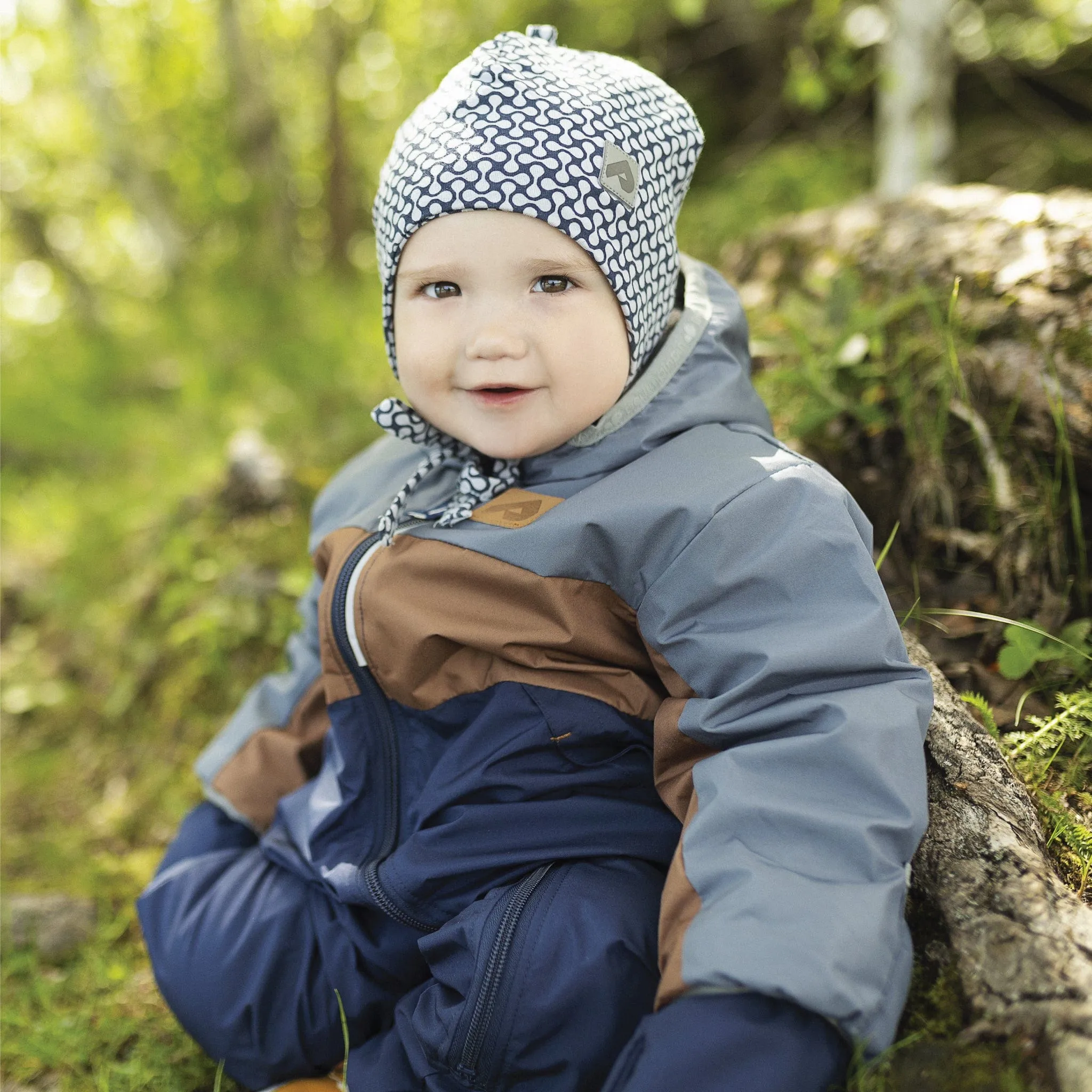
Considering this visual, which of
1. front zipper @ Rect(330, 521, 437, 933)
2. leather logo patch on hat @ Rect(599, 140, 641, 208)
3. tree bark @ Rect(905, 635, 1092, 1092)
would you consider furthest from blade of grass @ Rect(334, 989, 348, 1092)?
leather logo patch on hat @ Rect(599, 140, 641, 208)

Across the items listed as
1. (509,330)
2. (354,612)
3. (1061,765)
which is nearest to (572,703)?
(354,612)

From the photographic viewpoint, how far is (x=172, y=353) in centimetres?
624

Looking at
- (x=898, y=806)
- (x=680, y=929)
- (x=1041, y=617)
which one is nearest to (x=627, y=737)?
(x=680, y=929)

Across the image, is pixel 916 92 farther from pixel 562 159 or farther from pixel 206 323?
pixel 206 323

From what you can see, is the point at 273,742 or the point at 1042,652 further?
the point at 273,742

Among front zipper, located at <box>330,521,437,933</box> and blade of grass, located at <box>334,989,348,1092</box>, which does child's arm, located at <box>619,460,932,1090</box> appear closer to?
front zipper, located at <box>330,521,437,933</box>

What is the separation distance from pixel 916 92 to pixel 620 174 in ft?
9.93

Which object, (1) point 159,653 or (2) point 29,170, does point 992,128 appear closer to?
(1) point 159,653

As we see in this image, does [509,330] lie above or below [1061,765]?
above

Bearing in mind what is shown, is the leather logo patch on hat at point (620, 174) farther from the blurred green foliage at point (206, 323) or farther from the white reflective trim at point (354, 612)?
the blurred green foliage at point (206, 323)

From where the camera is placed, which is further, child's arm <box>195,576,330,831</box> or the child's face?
child's arm <box>195,576,330,831</box>

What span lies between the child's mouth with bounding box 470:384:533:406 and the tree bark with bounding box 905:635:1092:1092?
1.08 m

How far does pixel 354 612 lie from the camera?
1.99 m

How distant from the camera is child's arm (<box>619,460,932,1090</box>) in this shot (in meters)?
1.34
